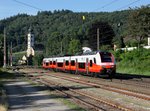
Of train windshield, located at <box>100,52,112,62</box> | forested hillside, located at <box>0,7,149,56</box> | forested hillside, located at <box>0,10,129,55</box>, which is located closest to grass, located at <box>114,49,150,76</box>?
train windshield, located at <box>100,52,112,62</box>

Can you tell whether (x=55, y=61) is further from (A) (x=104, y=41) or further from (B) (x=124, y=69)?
(A) (x=104, y=41)

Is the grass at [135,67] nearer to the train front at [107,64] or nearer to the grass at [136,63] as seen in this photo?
the grass at [136,63]

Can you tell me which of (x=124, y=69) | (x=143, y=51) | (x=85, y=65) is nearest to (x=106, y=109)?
(x=85, y=65)

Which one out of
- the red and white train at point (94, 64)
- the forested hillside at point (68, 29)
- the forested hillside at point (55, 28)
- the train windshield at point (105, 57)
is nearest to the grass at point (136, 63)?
the red and white train at point (94, 64)

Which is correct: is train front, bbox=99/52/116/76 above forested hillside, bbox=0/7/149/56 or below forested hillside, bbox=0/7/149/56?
below

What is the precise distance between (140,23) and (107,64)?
4932cm

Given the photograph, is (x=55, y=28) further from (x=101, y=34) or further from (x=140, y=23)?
(x=140, y=23)

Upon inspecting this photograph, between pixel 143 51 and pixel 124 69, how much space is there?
5047 millimetres

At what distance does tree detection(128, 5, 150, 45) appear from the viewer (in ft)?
282

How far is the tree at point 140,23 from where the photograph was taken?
86062mm

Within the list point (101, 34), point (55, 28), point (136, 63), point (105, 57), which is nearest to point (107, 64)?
point (105, 57)

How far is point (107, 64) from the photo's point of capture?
3931 cm

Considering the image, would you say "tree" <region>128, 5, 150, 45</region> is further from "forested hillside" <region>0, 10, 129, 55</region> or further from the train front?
the train front

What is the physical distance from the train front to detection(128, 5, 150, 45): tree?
4670 cm
